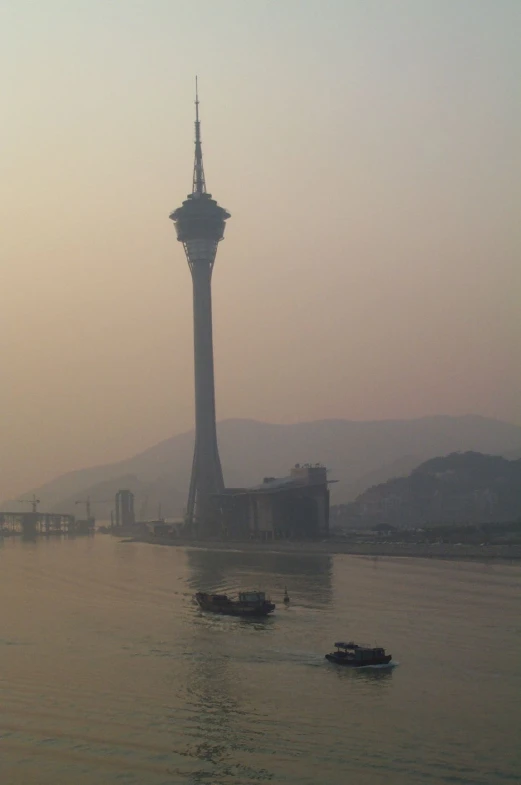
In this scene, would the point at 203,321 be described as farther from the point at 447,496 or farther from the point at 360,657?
the point at 360,657

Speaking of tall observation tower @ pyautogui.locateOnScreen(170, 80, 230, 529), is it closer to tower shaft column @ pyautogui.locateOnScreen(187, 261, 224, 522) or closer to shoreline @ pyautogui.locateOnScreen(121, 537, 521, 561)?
tower shaft column @ pyautogui.locateOnScreen(187, 261, 224, 522)

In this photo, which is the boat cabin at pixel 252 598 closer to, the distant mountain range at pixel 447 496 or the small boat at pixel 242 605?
the small boat at pixel 242 605

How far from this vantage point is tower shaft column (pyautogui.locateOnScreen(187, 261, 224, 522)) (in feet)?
376

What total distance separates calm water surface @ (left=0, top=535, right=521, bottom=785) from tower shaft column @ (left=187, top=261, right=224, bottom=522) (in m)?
71.4

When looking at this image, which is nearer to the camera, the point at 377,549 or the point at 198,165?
the point at 377,549

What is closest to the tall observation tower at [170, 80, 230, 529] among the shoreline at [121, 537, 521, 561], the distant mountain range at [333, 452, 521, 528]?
the shoreline at [121, 537, 521, 561]

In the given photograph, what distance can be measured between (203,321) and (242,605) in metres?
80.4

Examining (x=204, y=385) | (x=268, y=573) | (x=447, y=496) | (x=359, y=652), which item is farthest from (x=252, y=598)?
(x=447, y=496)

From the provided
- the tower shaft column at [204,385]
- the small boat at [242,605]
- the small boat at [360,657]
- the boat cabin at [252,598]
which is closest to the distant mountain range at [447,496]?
the tower shaft column at [204,385]

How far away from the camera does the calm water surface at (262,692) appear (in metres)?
17.6

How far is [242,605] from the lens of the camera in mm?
36906

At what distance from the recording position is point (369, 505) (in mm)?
153250

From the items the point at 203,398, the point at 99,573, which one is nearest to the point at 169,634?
the point at 99,573

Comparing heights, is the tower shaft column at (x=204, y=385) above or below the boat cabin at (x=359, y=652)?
above
